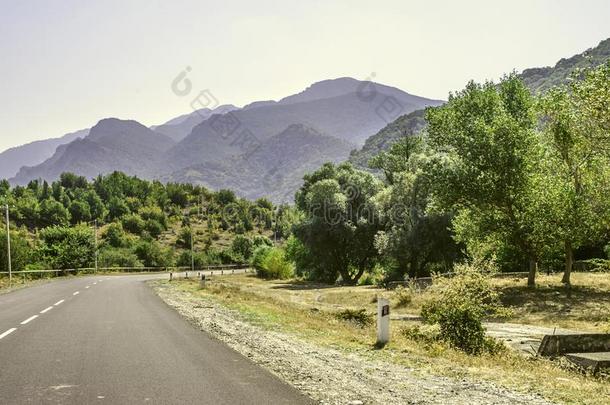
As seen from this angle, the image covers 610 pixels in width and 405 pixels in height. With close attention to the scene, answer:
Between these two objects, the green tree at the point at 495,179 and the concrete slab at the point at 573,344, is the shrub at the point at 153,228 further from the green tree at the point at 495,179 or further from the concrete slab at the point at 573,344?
the concrete slab at the point at 573,344

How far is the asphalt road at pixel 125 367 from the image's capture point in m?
7.11

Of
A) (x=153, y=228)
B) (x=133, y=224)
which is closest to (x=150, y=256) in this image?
(x=153, y=228)

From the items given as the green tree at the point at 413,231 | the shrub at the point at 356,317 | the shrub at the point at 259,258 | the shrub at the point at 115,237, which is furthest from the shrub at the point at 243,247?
the shrub at the point at 356,317

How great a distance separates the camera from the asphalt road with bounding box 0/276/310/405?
7.11m

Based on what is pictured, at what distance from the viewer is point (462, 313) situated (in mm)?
13336

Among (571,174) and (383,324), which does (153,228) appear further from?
(383,324)

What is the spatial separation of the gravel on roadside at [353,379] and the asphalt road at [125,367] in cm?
42

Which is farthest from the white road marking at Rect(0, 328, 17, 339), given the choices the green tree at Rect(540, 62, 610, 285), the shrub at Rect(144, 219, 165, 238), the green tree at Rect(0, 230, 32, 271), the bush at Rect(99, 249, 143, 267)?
the shrub at Rect(144, 219, 165, 238)

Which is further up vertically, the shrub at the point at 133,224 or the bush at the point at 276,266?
the shrub at the point at 133,224

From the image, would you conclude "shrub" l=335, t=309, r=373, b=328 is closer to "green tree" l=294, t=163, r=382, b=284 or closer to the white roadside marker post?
the white roadside marker post

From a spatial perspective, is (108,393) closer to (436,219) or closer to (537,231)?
(537,231)

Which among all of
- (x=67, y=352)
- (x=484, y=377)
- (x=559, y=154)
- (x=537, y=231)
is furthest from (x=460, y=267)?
(x=559, y=154)

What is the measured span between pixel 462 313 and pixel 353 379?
19.0ft

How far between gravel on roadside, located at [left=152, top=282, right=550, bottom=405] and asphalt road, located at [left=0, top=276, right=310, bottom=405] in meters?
0.42
